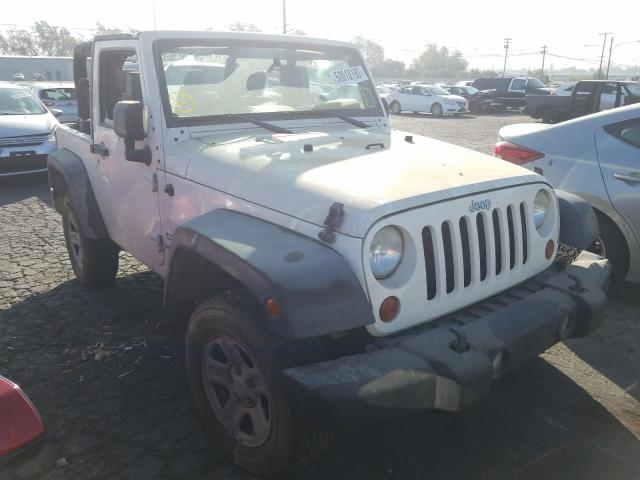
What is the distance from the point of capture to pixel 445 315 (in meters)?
2.60

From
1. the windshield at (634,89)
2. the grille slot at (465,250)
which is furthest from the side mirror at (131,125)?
the windshield at (634,89)

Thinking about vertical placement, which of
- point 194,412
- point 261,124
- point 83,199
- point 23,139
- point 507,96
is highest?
point 261,124

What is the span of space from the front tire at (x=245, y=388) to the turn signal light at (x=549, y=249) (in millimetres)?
1650

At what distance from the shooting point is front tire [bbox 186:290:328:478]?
231 cm

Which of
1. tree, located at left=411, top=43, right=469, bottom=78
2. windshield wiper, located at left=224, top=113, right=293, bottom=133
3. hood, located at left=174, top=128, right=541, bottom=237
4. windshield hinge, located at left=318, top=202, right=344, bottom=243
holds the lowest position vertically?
windshield hinge, located at left=318, top=202, right=344, bottom=243

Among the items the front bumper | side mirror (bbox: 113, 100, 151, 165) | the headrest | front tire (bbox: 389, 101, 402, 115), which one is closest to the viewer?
the front bumper

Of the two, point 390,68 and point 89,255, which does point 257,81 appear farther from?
point 390,68

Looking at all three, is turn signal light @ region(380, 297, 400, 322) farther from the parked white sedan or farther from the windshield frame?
the parked white sedan

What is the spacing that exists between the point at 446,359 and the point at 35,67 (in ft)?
127

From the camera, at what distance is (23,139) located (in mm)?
9266

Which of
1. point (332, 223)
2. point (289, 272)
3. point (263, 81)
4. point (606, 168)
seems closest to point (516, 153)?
point (606, 168)

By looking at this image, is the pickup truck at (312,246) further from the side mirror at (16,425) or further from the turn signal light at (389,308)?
the side mirror at (16,425)

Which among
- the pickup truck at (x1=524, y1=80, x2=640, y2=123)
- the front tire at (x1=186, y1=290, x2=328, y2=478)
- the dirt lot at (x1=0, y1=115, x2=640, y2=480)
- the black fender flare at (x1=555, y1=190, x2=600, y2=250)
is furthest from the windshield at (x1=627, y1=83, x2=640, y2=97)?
the front tire at (x1=186, y1=290, x2=328, y2=478)

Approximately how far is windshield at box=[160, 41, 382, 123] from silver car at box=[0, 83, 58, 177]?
6515mm
